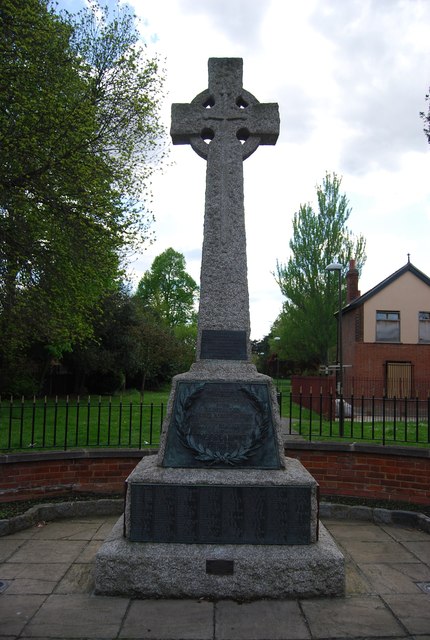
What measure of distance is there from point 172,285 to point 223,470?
147 feet

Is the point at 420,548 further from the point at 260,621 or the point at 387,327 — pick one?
the point at 387,327

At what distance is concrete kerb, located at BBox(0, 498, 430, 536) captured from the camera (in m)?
5.88

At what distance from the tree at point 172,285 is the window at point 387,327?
985 inches

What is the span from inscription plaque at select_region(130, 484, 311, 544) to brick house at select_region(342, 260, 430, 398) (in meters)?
21.7

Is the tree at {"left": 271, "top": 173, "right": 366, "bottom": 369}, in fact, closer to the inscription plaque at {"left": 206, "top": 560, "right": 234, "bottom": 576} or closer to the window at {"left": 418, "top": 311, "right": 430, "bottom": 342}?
the window at {"left": 418, "top": 311, "right": 430, "bottom": 342}

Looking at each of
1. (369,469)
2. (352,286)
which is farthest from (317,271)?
(369,469)

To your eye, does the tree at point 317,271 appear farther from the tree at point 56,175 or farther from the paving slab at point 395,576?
the paving slab at point 395,576

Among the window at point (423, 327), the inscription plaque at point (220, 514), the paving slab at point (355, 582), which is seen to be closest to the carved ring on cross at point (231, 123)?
the inscription plaque at point (220, 514)

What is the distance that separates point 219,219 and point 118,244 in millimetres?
8776

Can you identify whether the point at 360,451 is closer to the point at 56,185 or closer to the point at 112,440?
the point at 112,440

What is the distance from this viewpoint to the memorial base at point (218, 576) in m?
3.94

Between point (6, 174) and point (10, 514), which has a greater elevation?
point (6, 174)

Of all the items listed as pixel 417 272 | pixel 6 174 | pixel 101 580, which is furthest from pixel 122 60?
pixel 417 272

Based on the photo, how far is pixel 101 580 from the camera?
3.96 m
